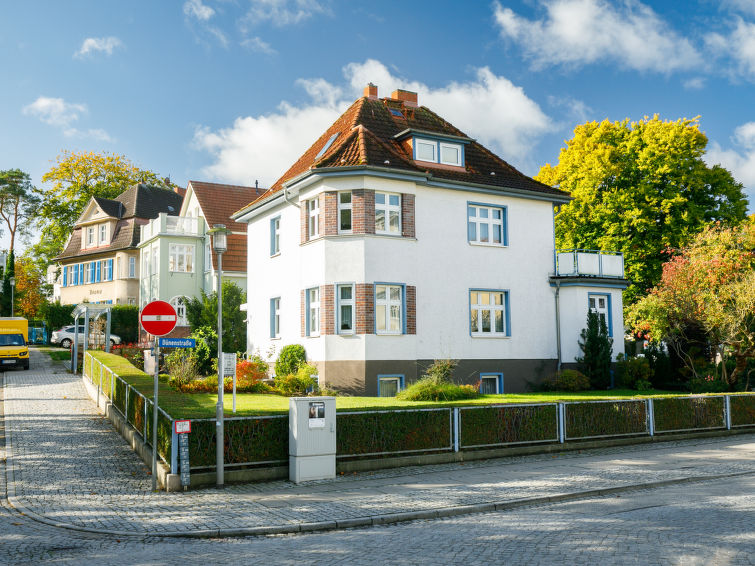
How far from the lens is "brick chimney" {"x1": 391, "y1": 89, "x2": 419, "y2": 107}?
28031 mm

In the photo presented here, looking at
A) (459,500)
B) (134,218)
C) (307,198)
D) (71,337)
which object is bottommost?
(459,500)

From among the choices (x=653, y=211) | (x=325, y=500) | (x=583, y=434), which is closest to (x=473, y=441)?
(x=583, y=434)

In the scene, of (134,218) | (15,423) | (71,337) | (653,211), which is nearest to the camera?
(15,423)

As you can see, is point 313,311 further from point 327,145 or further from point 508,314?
point 508,314

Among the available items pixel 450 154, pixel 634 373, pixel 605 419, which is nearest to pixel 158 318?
pixel 605 419

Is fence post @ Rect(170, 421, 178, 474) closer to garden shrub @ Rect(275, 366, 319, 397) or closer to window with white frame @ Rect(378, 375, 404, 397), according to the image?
garden shrub @ Rect(275, 366, 319, 397)

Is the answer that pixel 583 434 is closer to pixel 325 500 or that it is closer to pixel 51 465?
pixel 325 500

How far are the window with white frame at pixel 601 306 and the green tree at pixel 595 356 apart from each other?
109 cm

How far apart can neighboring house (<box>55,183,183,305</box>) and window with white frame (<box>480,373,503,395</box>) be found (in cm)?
3069

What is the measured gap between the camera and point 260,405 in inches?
712

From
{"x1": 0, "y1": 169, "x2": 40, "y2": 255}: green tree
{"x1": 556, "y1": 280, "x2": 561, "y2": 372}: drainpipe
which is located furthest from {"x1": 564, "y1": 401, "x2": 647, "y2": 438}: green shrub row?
{"x1": 0, "y1": 169, "x2": 40, "y2": 255}: green tree

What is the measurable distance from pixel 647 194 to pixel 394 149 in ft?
55.2

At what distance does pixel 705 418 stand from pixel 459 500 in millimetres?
10042

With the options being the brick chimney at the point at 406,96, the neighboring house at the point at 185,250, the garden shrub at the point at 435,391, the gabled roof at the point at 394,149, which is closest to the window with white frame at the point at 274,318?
the gabled roof at the point at 394,149
